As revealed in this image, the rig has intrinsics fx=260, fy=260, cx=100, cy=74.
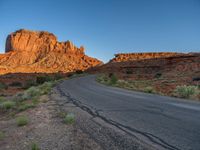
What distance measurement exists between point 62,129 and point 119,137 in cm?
187

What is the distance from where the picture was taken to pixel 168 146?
554 cm

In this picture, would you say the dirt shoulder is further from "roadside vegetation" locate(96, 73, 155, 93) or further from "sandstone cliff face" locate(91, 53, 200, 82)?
"sandstone cliff face" locate(91, 53, 200, 82)

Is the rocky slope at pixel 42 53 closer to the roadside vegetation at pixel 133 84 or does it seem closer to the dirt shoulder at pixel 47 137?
the roadside vegetation at pixel 133 84

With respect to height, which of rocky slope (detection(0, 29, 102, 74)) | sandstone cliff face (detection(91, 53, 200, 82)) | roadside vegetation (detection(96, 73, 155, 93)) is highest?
rocky slope (detection(0, 29, 102, 74))

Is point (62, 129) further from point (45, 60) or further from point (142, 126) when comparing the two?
point (45, 60)

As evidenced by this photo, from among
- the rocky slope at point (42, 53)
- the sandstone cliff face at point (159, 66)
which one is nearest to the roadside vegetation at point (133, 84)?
the sandstone cliff face at point (159, 66)

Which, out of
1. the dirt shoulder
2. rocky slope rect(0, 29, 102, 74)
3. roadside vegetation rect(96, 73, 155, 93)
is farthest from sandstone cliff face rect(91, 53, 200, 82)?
the dirt shoulder

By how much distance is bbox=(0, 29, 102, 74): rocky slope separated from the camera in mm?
142750

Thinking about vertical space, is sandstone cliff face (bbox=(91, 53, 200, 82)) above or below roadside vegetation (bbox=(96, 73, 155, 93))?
above

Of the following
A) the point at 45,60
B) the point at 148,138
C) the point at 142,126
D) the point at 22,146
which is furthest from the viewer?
the point at 45,60

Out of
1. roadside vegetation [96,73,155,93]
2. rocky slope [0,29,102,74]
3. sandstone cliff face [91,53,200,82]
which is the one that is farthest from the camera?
rocky slope [0,29,102,74]

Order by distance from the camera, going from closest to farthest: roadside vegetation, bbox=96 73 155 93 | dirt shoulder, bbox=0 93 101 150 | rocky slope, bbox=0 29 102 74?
dirt shoulder, bbox=0 93 101 150 < roadside vegetation, bbox=96 73 155 93 < rocky slope, bbox=0 29 102 74

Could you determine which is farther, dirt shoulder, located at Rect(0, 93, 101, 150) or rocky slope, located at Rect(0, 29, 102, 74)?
rocky slope, located at Rect(0, 29, 102, 74)

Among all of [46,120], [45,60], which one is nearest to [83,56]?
[45,60]
